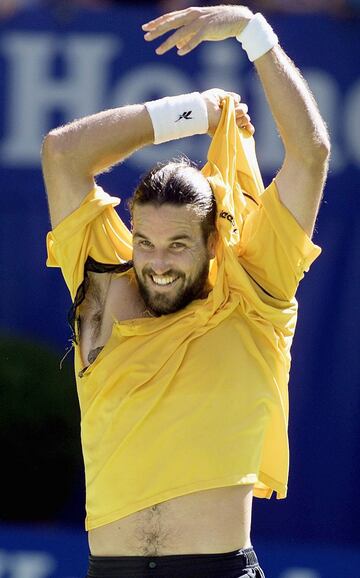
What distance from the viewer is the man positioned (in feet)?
12.3

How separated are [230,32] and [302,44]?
8.68 ft

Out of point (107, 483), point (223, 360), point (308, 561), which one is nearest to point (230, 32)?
point (223, 360)

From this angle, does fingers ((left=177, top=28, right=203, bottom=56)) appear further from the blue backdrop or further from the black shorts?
the blue backdrop

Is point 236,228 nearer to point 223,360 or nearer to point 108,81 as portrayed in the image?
point 223,360

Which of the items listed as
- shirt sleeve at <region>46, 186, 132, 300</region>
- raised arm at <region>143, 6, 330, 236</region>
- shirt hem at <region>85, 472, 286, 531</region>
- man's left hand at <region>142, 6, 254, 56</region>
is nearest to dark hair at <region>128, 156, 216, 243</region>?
shirt sleeve at <region>46, 186, 132, 300</region>

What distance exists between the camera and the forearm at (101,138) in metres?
3.90

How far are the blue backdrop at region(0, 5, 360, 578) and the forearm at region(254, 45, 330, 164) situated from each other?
2652mm

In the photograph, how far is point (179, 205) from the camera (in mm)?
3857

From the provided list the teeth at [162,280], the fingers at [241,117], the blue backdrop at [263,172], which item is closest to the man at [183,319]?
the teeth at [162,280]

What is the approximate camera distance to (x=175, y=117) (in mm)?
3949

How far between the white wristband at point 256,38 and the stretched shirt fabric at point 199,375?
1.24 feet

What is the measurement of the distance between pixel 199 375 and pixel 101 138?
737mm

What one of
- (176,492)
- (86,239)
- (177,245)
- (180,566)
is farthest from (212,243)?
(180,566)

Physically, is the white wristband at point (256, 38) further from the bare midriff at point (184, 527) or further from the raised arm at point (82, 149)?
the bare midriff at point (184, 527)
